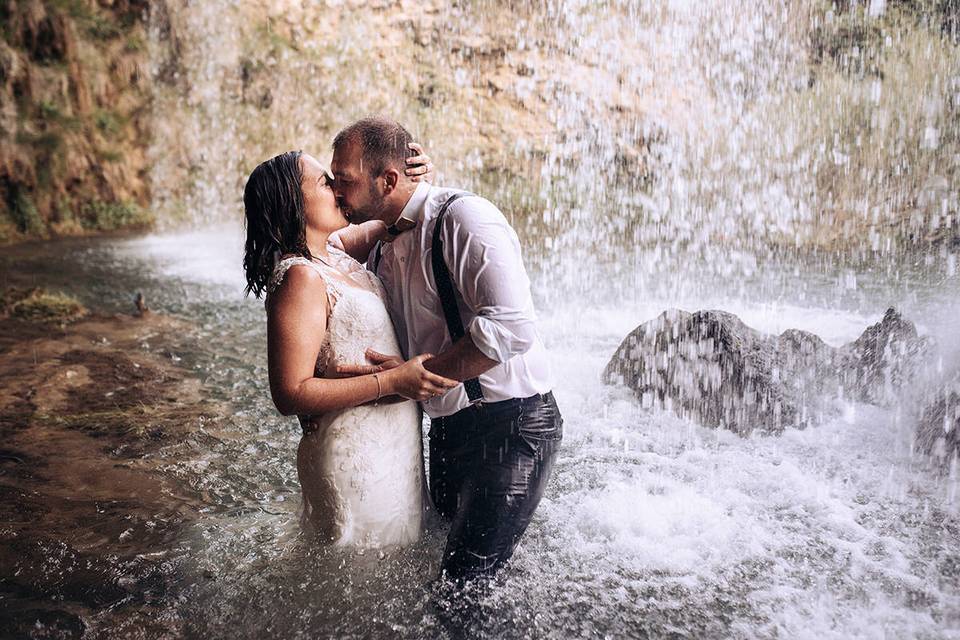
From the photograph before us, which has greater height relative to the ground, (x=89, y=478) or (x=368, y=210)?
(x=368, y=210)

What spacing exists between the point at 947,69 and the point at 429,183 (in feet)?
64.7

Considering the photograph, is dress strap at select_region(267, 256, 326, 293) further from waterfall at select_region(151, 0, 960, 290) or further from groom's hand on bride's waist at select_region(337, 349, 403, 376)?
waterfall at select_region(151, 0, 960, 290)

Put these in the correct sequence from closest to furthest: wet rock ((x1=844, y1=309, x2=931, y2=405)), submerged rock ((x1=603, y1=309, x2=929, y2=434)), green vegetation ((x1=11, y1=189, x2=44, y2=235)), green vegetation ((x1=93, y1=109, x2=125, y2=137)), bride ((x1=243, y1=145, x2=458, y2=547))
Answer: bride ((x1=243, y1=145, x2=458, y2=547)) < submerged rock ((x1=603, y1=309, x2=929, y2=434)) < wet rock ((x1=844, y1=309, x2=931, y2=405)) < green vegetation ((x1=11, y1=189, x2=44, y2=235)) < green vegetation ((x1=93, y1=109, x2=125, y2=137))

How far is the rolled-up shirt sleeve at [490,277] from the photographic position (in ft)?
A: 7.14

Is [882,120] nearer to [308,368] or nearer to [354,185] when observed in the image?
[354,185]

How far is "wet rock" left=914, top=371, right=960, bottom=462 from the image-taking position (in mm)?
4461

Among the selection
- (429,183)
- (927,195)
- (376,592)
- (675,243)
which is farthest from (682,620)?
(927,195)

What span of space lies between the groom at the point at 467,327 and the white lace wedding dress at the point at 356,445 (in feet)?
0.39

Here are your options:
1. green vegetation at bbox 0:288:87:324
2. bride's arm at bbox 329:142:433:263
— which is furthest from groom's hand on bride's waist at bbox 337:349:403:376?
green vegetation at bbox 0:288:87:324

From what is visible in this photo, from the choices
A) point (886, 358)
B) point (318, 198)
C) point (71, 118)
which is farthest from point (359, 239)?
point (71, 118)

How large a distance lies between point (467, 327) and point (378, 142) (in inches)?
28.5

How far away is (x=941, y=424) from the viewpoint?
4.59 meters

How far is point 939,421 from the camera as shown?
4629 mm

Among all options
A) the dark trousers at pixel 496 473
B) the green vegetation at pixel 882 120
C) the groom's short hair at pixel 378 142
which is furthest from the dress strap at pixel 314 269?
the green vegetation at pixel 882 120
